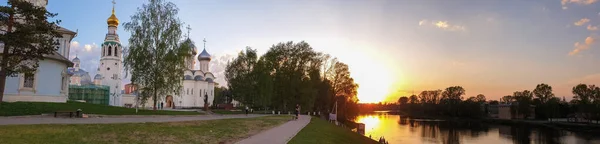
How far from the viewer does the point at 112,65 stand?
6825cm

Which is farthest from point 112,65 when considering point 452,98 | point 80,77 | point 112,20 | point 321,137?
point 452,98

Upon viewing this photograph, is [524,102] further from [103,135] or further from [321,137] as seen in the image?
[103,135]

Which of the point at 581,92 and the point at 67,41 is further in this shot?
the point at 581,92

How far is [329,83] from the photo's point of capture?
68.1 metres

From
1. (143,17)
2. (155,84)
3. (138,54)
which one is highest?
(143,17)

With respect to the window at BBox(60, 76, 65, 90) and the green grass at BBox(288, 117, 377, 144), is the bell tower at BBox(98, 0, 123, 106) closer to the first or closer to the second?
the window at BBox(60, 76, 65, 90)

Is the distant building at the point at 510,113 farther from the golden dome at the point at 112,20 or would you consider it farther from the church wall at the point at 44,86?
the church wall at the point at 44,86

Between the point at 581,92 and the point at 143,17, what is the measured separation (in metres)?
99.3

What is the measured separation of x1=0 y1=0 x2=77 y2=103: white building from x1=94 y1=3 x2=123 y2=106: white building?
32.6 meters

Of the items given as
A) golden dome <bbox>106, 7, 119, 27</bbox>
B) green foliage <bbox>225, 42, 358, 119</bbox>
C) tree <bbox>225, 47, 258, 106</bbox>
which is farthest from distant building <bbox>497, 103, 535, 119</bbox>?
golden dome <bbox>106, 7, 119, 27</bbox>

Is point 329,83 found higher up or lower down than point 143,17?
lower down

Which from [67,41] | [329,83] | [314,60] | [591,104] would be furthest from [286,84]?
[591,104]

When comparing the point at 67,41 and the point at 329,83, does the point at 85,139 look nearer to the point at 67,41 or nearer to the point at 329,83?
the point at 67,41

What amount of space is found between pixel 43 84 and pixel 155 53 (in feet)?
30.9
